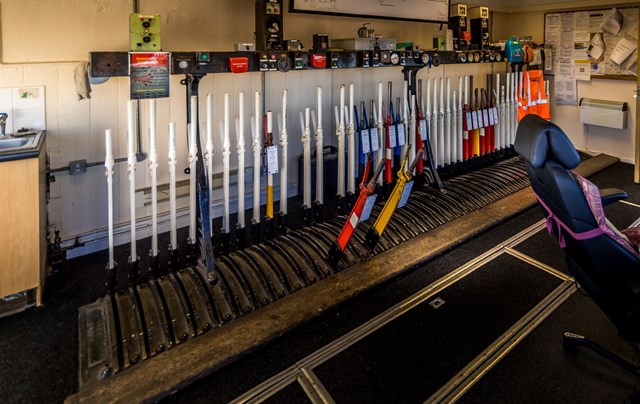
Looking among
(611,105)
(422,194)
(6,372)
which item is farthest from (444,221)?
(611,105)

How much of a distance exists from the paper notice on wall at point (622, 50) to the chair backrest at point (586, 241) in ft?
13.7

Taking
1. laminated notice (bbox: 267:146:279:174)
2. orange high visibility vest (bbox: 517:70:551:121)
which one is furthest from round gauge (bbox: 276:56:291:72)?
orange high visibility vest (bbox: 517:70:551:121)

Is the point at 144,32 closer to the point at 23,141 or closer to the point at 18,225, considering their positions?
the point at 23,141

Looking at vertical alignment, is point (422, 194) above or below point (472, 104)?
below

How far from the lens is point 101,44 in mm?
2865

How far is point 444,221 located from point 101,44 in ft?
9.00

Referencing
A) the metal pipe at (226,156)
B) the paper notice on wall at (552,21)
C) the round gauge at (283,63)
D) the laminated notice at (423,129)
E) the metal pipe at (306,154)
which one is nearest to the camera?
the metal pipe at (226,156)

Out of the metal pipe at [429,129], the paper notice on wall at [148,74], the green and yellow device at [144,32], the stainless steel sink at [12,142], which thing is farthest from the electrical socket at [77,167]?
the metal pipe at [429,129]

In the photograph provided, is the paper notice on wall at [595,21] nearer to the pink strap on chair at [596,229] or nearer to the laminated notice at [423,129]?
the laminated notice at [423,129]

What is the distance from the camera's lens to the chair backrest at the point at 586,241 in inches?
65.5

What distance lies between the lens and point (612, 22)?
4.93m

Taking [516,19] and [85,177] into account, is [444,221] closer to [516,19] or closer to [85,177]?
[85,177]

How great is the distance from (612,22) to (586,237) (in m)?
4.51

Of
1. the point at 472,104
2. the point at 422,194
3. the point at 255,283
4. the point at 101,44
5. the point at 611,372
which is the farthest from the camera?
the point at 472,104
